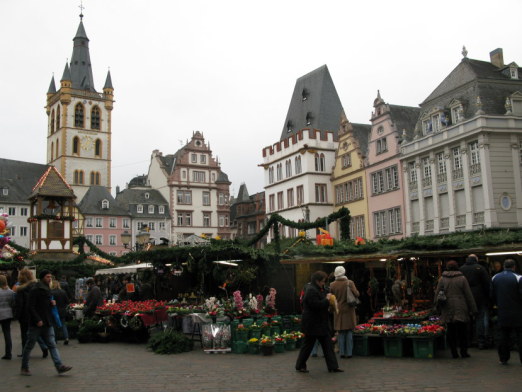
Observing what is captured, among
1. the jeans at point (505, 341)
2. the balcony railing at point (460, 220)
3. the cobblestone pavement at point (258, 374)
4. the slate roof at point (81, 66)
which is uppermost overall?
the slate roof at point (81, 66)

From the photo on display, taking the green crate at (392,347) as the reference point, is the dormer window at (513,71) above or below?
above

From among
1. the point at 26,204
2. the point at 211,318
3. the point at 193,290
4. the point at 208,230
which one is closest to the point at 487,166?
the point at 193,290

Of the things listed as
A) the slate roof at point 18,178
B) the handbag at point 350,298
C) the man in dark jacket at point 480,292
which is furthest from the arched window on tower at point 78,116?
the man in dark jacket at point 480,292

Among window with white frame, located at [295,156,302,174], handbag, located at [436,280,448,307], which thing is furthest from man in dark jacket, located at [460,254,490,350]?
window with white frame, located at [295,156,302,174]

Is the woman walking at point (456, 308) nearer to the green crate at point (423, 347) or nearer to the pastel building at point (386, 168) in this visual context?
the green crate at point (423, 347)

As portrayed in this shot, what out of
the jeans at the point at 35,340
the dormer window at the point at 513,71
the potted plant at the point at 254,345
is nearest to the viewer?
the jeans at the point at 35,340

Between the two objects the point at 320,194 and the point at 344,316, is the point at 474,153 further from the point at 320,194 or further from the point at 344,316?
the point at 344,316

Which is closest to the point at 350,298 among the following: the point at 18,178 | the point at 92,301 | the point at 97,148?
the point at 92,301

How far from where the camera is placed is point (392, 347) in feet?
35.5

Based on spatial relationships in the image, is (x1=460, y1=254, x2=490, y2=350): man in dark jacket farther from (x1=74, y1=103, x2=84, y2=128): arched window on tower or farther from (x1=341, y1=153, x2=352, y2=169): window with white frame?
(x1=74, y1=103, x2=84, y2=128): arched window on tower

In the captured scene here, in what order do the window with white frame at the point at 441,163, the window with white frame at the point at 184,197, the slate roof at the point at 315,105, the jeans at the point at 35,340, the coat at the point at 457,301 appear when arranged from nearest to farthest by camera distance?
the jeans at the point at 35,340
the coat at the point at 457,301
the window with white frame at the point at 441,163
the slate roof at the point at 315,105
the window with white frame at the point at 184,197

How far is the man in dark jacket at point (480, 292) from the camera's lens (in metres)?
10.9

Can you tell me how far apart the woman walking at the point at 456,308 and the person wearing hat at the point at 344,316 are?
156 centimetres

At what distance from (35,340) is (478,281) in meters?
7.85
